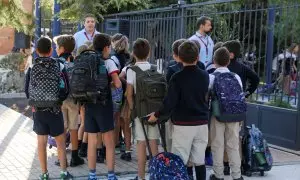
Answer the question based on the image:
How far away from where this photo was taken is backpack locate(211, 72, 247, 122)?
5.56 meters

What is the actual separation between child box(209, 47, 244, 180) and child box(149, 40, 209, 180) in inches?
16.2

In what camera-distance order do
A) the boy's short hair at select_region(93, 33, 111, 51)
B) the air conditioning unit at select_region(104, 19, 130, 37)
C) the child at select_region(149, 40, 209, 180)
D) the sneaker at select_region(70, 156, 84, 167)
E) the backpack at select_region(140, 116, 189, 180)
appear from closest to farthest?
the backpack at select_region(140, 116, 189, 180)
the child at select_region(149, 40, 209, 180)
the boy's short hair at select_region(93, 33, 111, 51)
the sneaker at select_region(70, 156, 84, 167)
the air conditioning unit at select_region(104, 19, 130, 37)

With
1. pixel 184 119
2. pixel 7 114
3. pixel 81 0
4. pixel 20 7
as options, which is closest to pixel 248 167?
pixel 184 119

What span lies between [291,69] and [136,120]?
412 cm

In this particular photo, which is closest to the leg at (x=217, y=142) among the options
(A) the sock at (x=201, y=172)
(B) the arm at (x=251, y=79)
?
(A) the sock at (x=201, y=172)

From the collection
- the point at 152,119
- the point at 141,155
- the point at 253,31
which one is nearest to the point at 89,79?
the point at 152,119

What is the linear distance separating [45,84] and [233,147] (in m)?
2.29

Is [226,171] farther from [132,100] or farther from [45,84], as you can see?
[45,84]

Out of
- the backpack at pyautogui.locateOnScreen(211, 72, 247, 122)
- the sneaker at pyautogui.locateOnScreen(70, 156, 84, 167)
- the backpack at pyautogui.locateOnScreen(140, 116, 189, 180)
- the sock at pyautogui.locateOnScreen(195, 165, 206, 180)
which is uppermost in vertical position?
the backpack at pyautogui.locateOnScreen(211, 72, 247, 122)

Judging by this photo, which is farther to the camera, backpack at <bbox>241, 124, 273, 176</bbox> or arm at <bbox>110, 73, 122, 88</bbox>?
backpack at <bbox>241, 124, 273, 176</bbox>

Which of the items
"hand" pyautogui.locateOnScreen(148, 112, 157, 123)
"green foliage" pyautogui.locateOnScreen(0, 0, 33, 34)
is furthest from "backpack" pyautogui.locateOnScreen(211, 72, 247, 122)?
"green foliage" pyautogui.locateOnScreen(0, 0, 33, 34)

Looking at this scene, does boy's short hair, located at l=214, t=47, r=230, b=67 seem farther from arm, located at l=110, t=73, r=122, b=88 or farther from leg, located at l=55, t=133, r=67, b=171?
leg, located at l=55, t=133, r=67, b=171

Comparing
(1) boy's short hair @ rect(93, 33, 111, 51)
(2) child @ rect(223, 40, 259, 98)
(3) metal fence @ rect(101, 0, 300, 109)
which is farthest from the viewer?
(3) metal fence @ rect(101, 0, 300, 109)

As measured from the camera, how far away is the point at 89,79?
539cm
